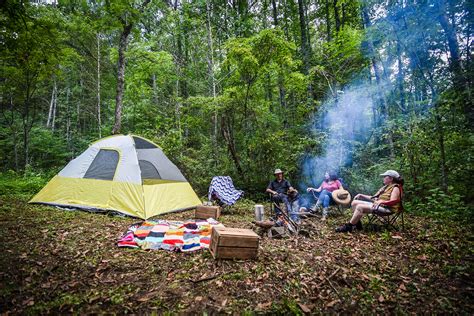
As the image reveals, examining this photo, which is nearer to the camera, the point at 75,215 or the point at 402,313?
the point at 402,313

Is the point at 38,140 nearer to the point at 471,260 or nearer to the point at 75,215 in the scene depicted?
the point at 75,215

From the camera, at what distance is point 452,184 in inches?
245

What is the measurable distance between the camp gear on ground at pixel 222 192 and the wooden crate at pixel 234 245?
2984 mm

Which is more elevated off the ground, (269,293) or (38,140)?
(38,140)

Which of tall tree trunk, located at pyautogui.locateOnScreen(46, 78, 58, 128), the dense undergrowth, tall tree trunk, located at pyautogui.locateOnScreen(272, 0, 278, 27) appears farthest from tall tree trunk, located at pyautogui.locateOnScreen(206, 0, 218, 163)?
tall tree trunk, located at pyautogui.locateOnScreen(46, 78, 58, 128)

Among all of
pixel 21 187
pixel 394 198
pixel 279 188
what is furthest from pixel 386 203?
pixel 21 187

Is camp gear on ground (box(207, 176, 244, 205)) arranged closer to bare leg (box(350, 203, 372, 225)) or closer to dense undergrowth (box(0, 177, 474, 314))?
dense undergrowth (box(0, 177, 474, 314))

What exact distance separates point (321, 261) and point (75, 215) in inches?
209

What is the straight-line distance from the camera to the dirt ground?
8.07 ft

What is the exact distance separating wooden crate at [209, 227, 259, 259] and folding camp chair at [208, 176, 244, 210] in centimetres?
298

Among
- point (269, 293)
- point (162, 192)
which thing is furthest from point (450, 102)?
point (162, 192)

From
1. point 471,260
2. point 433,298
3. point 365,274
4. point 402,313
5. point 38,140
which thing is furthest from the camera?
point 38,140

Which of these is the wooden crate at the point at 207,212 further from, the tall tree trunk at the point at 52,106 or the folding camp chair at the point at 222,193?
the tall tree trunk at the point at 52,106

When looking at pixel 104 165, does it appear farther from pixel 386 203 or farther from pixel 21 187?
pixel 386 203
